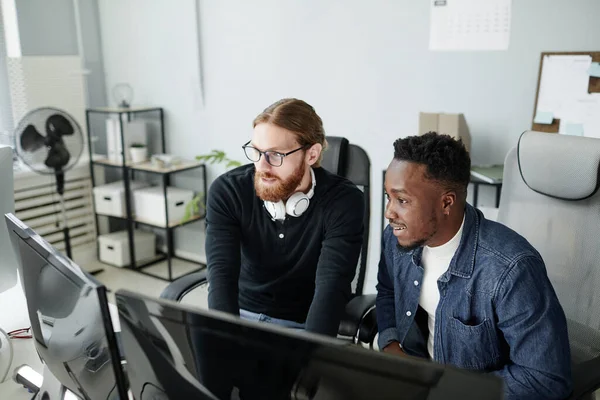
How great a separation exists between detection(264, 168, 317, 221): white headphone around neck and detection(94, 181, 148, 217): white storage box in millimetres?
2219

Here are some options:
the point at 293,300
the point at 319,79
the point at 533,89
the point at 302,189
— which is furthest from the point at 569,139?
the point at 319,79

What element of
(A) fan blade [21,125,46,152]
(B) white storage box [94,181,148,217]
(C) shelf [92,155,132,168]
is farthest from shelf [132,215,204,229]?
(A) fan blade [21,125,46,152]

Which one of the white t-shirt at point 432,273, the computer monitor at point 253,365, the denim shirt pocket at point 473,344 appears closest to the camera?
the computer monitor at point 253,365

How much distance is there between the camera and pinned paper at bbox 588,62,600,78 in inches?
96.9

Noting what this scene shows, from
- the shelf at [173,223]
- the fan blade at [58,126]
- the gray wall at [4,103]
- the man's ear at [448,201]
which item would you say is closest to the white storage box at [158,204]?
the shelf at [173,223]

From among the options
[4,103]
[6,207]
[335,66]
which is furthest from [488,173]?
[4,103]

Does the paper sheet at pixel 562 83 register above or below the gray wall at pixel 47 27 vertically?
below

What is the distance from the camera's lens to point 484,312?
126 cm

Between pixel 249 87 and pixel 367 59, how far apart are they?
80 cm

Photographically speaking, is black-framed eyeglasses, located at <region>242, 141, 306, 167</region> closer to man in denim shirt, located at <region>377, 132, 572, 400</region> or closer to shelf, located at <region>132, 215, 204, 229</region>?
man in denim shirt, located at <region>377, 132, 572, 400</region>

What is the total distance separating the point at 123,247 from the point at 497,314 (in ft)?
9.88

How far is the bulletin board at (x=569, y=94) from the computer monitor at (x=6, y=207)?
7.32 ft

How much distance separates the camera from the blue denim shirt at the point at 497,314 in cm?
116

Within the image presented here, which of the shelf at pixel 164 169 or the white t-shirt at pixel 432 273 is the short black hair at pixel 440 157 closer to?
the white t-shirt at pixel 432 273
